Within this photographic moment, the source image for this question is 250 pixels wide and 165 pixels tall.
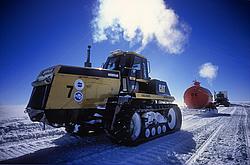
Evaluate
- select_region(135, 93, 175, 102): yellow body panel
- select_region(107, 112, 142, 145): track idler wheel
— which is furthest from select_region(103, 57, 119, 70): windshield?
select_region(107, 112, 142, 145): track idler wheel

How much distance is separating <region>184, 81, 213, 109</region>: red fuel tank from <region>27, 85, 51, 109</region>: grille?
59.2ft

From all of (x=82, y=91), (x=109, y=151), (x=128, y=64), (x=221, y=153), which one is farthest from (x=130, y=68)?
(x=221, y=153)

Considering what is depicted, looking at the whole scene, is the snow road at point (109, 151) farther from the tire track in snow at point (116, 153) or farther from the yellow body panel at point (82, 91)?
the yellow body panel at point (82, 91)

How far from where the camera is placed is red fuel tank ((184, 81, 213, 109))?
64.4 feet

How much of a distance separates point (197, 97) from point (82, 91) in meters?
17.3

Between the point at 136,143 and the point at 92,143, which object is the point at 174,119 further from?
the point at 92,143

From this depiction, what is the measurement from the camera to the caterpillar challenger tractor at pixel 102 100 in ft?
15.9

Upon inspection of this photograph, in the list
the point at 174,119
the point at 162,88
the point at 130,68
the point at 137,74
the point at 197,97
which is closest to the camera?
→ the point at 130,68

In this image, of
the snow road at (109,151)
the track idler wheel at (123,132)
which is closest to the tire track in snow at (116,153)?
the snow road at (109,151)

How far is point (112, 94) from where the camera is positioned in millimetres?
6102

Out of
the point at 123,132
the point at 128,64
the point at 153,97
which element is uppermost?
the point at 128,64

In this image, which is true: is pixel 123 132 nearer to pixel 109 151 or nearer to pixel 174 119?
pixel 109 151

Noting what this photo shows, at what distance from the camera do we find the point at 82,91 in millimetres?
5305

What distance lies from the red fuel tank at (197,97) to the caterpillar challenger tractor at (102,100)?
13870 millimetres
